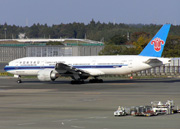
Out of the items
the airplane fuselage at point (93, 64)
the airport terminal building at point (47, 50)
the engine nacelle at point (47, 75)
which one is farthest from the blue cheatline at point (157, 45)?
the airport terminal building at point (47, 50)

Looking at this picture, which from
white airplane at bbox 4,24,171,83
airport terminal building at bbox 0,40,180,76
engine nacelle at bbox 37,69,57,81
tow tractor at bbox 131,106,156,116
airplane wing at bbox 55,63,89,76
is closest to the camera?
tow tractor at bbox 131,106,156,116

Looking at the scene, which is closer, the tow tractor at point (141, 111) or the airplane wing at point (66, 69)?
the tow tractor at point (141, 111)

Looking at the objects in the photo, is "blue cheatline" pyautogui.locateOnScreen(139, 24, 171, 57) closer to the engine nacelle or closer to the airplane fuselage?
the airplane fuselage

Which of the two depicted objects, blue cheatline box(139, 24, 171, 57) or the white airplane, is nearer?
the white airplane

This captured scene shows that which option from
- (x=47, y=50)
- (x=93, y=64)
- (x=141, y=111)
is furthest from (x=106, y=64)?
(x=47, y=50)

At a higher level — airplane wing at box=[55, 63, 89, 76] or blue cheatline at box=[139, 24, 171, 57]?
blue cheatline at box=[139, 24, 171, 57]

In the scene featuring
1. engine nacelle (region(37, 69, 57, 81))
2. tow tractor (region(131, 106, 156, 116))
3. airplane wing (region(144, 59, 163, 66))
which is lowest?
tow tractor (region(131, 106, 156, 116))

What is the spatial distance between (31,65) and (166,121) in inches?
1473

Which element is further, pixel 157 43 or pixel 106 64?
pixel 106 64

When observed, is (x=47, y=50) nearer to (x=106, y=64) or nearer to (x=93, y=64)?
(x=93, y=64)

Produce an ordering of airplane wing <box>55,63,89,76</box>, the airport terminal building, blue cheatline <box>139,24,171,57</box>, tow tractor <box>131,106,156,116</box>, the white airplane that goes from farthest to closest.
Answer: the airport terminal building
airplane wing <box>55,63,89,76</box>
blue cheatline <box>139,24,171,57</box>
the white airplane
tow tractor <box>131,106,156,116</box>

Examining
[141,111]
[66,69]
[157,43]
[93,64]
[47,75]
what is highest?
[157,43]

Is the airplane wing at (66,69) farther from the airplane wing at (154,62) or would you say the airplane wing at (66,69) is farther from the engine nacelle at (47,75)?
the airplane wing at (154,62)

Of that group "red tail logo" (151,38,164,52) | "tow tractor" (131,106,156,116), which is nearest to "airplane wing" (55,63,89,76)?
"red tail logo" (151,38,164,52)
